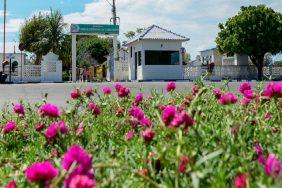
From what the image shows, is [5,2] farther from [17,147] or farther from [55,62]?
[17,147]

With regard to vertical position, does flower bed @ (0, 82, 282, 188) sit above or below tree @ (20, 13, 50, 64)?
below

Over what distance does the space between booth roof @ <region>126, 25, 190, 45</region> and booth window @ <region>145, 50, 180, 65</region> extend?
3.41ft

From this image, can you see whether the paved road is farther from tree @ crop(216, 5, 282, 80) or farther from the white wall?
tree @ crop(216, 5, 282, 80)

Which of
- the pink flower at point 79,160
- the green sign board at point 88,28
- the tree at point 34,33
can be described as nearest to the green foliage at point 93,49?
the tree at point 34,33

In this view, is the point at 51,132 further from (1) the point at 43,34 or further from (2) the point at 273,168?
(1) the point at 43,34

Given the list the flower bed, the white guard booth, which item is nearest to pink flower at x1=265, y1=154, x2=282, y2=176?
the flower bed

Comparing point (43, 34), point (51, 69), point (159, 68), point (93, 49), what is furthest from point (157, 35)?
point (93, 49)

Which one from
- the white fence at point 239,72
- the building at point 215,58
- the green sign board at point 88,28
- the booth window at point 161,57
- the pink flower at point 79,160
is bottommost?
the pink flower at point 79,160

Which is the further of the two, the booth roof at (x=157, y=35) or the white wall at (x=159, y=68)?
the booth roof at (x=157, y=35)

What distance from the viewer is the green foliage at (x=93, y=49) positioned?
220 ft

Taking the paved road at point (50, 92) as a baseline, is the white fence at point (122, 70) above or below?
above

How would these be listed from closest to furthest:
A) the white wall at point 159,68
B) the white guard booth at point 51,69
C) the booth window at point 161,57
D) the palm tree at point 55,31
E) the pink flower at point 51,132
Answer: the pink flower at point 51,132 → the white wall at point 159,68 → the booth window at point 161,57 → the white guard booth at point 51,69 → the palm tree at point 55,31

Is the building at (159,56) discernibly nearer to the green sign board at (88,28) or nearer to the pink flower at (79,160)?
the green sign board at (88,28)

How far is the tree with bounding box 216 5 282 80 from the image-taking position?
4350 centimetres
